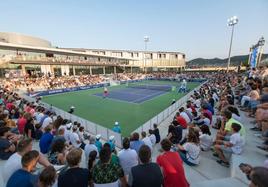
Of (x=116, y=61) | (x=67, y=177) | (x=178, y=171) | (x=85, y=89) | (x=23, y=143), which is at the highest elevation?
(x=116, y=61)

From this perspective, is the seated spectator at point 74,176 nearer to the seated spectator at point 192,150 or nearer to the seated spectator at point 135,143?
the seated spectator at point 135,143

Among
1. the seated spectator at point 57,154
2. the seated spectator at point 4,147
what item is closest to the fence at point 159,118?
the seated spectator at point 57,154

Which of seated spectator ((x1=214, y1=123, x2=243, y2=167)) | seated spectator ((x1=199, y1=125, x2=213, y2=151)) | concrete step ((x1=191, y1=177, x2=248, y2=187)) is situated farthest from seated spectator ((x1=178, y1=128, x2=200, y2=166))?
concrete step ((x1=191, y1=177, x2=248, y2=187))

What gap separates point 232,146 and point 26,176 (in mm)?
5560

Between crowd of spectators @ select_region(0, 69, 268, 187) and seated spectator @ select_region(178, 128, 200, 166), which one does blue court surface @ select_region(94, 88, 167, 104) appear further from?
seated spectator @ select_region(178, 128, 200, 166)

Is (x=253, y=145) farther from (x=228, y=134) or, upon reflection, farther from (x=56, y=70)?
(x=56, y=70)

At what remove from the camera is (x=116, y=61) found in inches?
2785

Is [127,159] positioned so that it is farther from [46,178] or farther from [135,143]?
[46,178]

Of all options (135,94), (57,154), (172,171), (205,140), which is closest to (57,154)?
(57,154)

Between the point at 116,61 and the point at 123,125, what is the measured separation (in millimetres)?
59768

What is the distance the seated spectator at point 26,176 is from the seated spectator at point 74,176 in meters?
0.52

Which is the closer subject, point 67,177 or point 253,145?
point 67,177

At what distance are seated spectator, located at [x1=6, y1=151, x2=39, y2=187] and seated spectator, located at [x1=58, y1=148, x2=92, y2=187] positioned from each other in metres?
0.52

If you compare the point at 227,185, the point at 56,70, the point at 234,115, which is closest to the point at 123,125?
the point at 234,115
